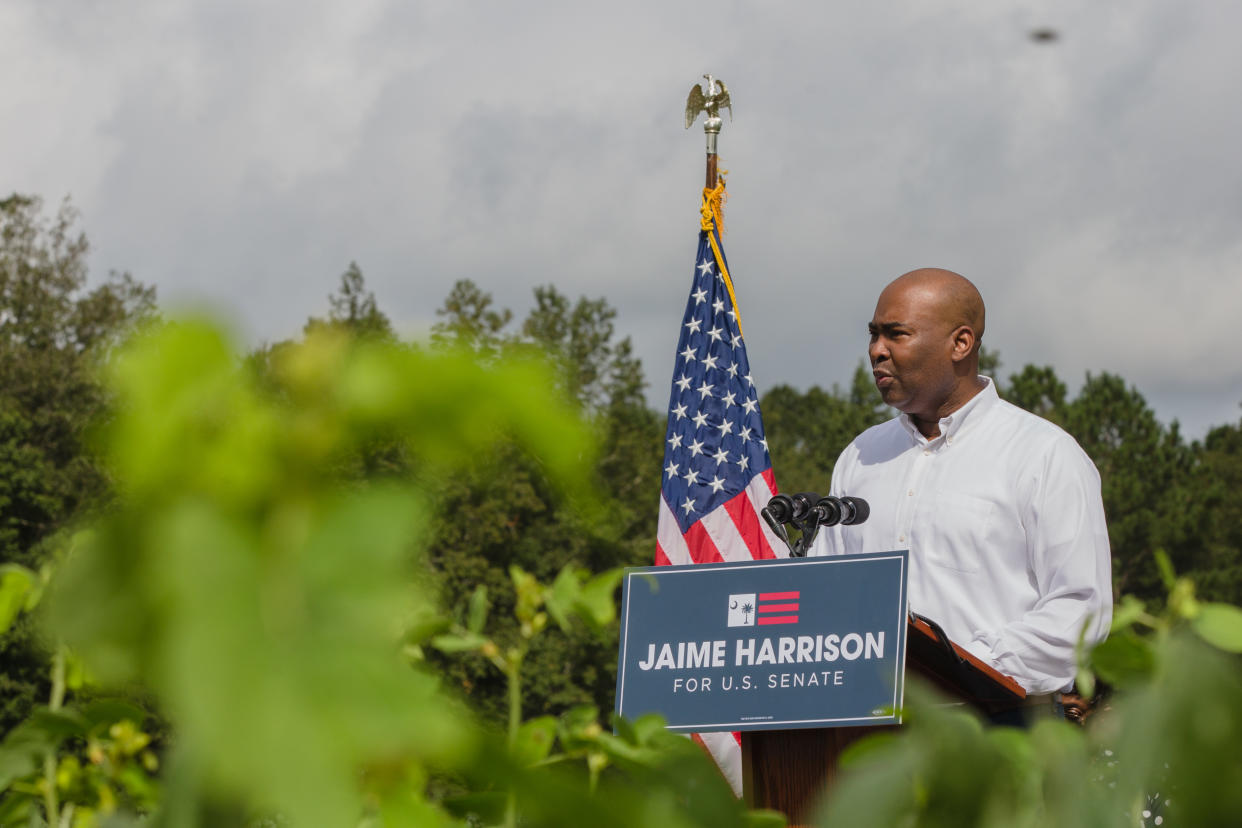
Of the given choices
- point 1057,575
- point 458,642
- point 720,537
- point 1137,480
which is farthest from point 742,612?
point 1137,480

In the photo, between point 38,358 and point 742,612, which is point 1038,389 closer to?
point 38,358

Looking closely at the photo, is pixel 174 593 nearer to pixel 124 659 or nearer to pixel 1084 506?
pixel 124 659

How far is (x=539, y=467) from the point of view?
0.44 m

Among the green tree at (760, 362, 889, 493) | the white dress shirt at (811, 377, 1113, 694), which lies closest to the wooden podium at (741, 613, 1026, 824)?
the white dress shirt at (811, 377, 1113, 694)

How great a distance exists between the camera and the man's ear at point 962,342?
4789 mm

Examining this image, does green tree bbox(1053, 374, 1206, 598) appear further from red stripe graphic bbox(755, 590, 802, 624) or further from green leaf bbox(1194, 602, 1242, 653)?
green leaf bbox(1194, 602, 1242, 653)

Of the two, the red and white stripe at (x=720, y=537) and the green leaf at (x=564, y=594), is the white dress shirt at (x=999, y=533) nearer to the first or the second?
the green leaf at (x=564, y=594)

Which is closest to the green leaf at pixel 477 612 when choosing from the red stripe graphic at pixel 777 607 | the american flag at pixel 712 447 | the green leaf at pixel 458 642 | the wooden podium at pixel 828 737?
the green leaf at pixel 458 642

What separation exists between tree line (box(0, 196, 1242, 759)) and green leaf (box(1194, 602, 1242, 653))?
249mm

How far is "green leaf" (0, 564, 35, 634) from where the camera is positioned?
0.74m

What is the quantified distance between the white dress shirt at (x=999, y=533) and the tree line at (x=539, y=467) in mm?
1970

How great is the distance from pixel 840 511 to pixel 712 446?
476cm

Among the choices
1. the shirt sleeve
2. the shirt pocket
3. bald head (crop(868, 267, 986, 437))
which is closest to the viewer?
the shirt sleeve

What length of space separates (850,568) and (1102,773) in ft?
8.81
